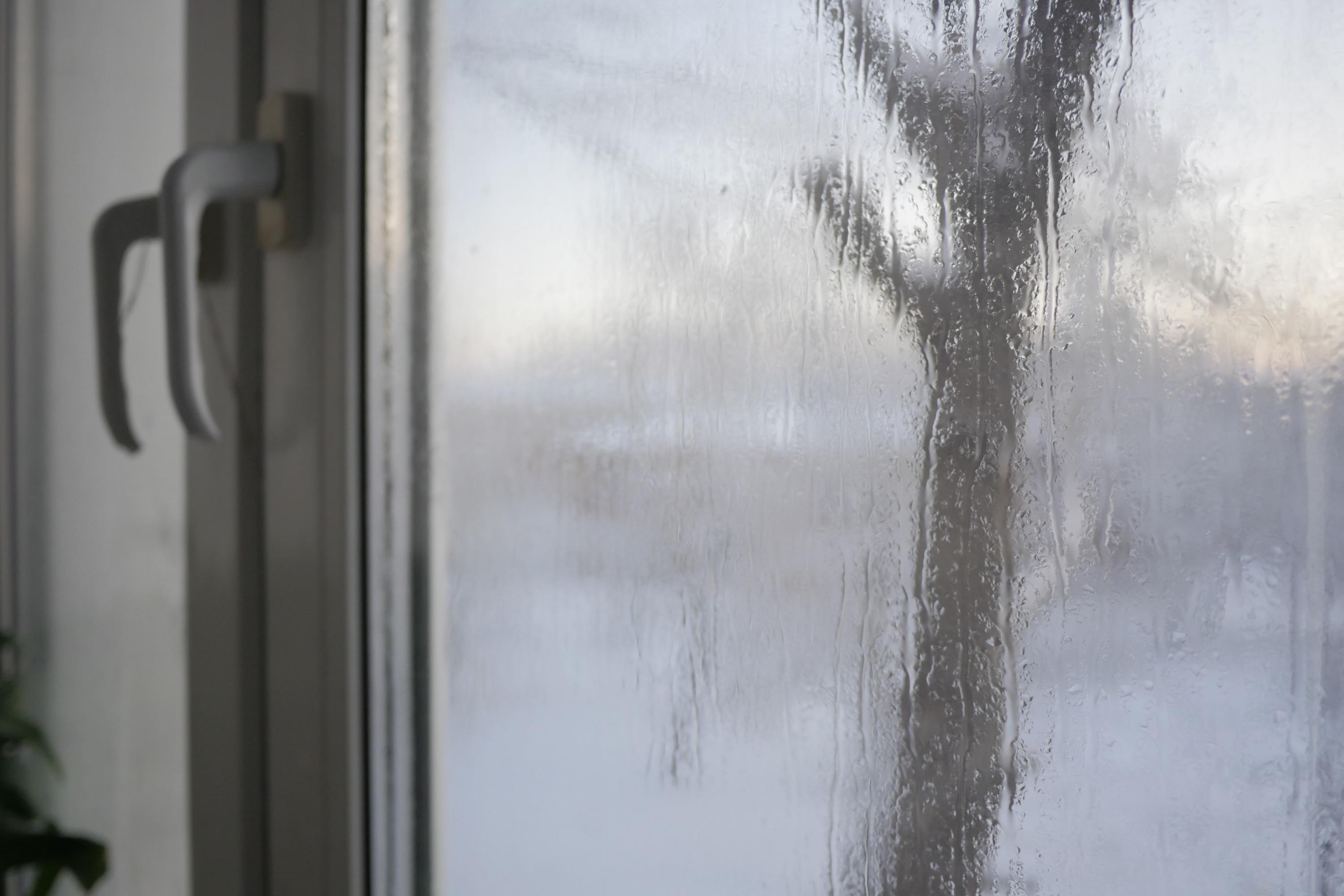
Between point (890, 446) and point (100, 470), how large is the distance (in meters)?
0.55

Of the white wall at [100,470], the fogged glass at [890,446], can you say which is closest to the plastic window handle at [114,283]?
the white wall at [100,470]

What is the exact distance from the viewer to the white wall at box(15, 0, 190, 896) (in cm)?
62

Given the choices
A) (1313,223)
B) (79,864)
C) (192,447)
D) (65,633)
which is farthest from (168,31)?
(1313,223)

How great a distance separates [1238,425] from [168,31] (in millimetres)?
667


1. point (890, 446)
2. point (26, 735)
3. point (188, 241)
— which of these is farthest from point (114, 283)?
point (890, 446)

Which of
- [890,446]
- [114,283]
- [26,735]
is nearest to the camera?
[890,446]

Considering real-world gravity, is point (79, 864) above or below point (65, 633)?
below

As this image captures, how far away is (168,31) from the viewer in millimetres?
620

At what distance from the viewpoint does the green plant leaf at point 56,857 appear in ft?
2.14

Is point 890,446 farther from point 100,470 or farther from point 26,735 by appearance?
point 26,735

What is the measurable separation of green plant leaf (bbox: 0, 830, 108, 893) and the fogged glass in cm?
28

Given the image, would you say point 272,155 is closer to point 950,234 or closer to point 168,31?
point 168,31

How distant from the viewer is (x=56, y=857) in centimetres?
66

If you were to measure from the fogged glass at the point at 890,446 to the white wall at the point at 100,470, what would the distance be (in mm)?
197
